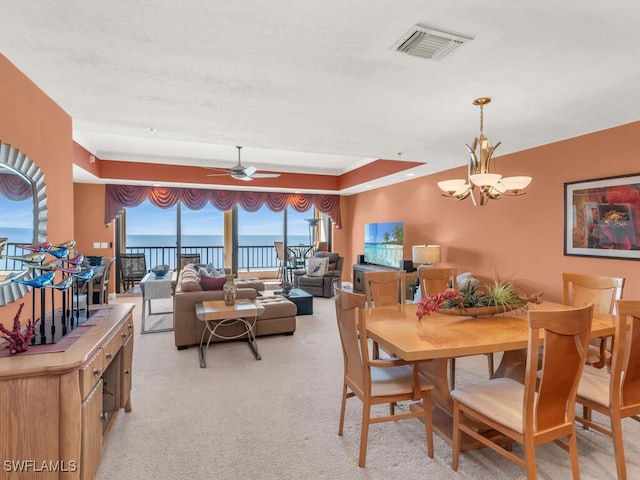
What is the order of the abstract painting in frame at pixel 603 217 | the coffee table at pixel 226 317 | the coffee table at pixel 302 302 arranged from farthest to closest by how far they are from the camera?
the coffee table at pixel 302 302 → the coffee table at pixel 226 317 → the abstract painting in frame at pixel 603 217

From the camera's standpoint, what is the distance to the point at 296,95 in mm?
2740

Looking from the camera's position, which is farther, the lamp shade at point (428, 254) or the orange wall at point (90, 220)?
the orange wall at point (90, 220)

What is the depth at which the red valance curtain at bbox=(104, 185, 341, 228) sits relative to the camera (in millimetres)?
7238

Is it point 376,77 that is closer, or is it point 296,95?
point 376,77

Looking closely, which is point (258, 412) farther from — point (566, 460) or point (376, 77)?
point (376, 77)

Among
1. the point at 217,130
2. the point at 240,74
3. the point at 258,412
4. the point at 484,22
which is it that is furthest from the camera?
the point at 217,130

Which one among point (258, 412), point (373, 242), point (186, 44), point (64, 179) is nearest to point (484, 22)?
point (186, 44)

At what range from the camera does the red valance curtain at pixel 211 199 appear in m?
7.24

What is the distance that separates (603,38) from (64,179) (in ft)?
12.5

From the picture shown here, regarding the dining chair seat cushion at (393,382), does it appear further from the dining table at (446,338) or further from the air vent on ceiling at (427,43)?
the air vent on ceiling at (427,43)

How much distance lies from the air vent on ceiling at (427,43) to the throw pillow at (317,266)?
5489 mm

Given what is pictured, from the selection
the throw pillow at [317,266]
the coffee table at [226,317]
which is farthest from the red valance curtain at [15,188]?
the throw pillow at [317,266]

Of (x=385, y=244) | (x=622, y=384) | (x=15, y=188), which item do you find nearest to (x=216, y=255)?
(x=385, y=244)

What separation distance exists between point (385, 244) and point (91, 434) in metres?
5.86
